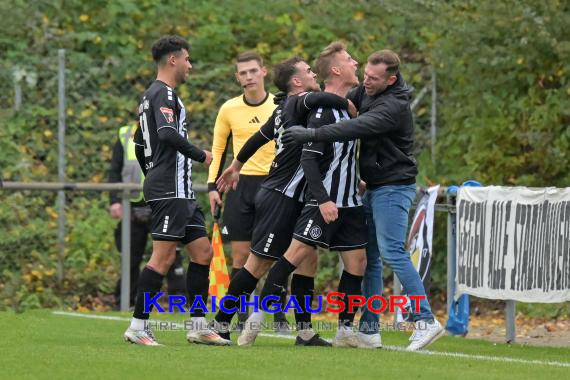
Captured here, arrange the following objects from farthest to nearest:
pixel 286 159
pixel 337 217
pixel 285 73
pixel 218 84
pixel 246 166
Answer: pixel 218 84 < pixel 246 166 < pixel 285 73 < pixel 286 159 < pixel 337 217

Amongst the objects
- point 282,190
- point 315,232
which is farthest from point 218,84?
point 315,232

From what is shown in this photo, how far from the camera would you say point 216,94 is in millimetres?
17219

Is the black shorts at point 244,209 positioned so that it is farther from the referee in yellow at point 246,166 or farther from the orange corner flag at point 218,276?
the orange corner flag at point 218,276

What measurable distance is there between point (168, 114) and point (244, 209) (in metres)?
2.17

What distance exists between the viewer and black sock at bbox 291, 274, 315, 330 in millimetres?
10672

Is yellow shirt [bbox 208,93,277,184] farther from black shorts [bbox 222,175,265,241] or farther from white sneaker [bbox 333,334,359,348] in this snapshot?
white sneaker [bbox 333,334,359,348]

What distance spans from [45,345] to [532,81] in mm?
6991

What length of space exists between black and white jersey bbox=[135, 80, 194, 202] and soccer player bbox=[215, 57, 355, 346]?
0.59 meters

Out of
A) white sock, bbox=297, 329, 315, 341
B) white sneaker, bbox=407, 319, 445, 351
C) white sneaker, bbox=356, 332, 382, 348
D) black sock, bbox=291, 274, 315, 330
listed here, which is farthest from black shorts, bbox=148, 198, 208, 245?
white sneaker, bbox=407, 319, 445, 351

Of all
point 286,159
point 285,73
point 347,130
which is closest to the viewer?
point 347,130

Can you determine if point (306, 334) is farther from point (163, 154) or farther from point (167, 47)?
point (167, 47)

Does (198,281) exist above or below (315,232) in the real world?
below

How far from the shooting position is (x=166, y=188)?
1023 cm

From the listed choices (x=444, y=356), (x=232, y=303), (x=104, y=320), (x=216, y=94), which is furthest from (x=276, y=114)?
(x=216, y=94)
